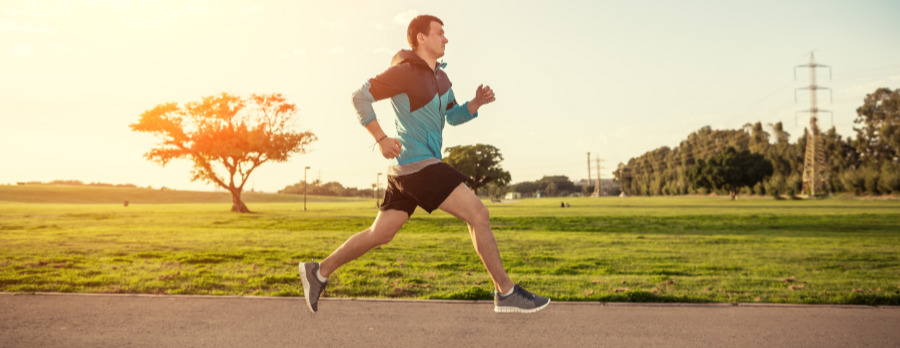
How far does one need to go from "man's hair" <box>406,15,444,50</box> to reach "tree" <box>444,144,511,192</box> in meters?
66.9

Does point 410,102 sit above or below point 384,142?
above

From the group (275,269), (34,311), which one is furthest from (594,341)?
(275,269)

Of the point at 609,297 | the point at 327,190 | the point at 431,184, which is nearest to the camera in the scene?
the point at 431,184

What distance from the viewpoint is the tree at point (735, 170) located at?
8288cm

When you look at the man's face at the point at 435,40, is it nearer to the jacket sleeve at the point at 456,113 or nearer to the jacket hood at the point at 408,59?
the jacket hood at the point at 408,59

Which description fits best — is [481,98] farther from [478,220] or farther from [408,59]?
[478,220]

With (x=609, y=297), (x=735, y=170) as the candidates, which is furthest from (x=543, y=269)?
(x=735, y=170)

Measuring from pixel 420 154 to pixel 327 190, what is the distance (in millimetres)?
131677

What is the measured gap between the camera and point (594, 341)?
13.2 ft

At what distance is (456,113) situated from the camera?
4184 mm

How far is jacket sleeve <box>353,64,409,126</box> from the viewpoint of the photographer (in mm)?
3592

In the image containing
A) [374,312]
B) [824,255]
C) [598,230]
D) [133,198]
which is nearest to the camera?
[374,312]

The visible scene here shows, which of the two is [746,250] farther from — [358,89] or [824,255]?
[358,89]

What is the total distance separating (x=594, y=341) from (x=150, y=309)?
12.2 ft
